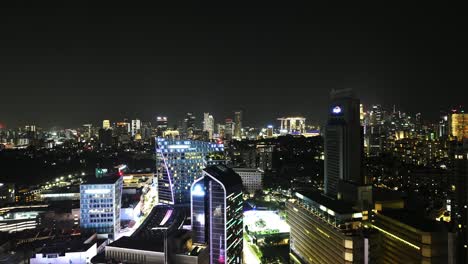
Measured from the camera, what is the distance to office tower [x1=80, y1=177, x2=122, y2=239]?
15695mm

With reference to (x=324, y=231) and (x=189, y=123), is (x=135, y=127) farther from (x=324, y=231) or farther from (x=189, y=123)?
(x=324, y=231)

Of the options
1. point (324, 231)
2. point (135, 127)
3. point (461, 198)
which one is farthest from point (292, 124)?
point (324, 231)

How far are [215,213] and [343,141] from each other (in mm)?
9311

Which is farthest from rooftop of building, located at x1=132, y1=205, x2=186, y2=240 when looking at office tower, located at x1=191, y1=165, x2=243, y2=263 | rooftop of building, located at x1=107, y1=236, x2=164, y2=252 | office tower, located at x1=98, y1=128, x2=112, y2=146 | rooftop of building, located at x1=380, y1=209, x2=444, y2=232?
office tower, located at x1=98, y1=128, x2=112, y2=146

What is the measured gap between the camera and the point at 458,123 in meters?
33.4

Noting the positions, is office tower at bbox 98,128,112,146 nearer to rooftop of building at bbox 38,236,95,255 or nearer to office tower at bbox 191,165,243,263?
rooftop of building at bbox 38,236,95,255

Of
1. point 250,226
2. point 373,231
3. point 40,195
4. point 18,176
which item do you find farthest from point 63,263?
point 18,176

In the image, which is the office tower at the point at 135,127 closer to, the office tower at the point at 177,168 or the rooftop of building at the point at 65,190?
the rooftop of building at the point at 65,190

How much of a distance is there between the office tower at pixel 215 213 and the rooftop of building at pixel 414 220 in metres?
4.66

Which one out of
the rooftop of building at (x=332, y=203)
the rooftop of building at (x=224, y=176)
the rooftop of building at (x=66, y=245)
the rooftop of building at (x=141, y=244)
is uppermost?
the rooftop of building at (x=224, y=176)

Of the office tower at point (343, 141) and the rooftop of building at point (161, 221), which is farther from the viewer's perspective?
the office tower at point (343, 141)

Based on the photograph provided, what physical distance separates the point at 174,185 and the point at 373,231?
484 inches

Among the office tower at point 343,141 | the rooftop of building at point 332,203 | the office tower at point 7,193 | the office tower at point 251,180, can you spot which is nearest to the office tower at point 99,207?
the rooftop of building at point 332,203

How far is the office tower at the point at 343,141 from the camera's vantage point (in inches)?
712
